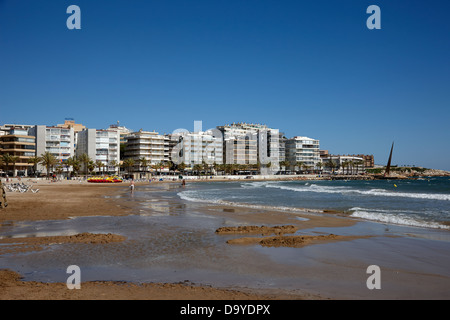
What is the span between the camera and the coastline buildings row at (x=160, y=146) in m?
104

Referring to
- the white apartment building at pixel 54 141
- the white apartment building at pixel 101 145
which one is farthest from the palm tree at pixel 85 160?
the white apartment building at pixel 101 145

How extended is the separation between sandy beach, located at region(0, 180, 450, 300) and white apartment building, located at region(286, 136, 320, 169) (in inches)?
6429

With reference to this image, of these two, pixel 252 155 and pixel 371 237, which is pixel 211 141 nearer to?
pixel 252 155

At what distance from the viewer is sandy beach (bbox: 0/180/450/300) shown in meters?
7.26

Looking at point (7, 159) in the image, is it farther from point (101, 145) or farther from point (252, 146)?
point (252, 146)

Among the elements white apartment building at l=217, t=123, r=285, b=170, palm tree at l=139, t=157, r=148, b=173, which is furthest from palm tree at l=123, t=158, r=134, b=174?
white apartment building at l=217, t=123, r=285, b=170

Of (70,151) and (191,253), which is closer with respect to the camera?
(191,253)

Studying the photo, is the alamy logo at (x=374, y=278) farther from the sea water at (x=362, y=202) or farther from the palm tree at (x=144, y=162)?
the palm tree at (x=144, y=162)

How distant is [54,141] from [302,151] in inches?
4709

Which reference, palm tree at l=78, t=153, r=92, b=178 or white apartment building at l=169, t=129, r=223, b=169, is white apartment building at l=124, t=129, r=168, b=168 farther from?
palm tree at l=78, t=153, r=92, b=178

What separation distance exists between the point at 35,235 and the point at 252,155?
15851cm

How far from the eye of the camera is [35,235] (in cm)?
1359
